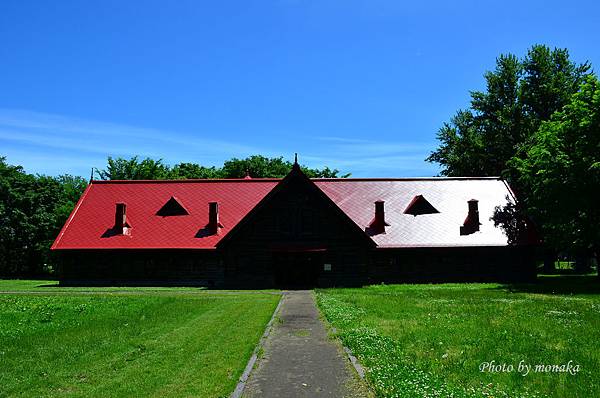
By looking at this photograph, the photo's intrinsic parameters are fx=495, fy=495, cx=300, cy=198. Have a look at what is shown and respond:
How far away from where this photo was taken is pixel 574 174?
33750mm

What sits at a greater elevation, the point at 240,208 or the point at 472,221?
the point at 240,208

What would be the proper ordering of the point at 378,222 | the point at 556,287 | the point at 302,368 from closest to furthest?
1. the point at 302,368
2. the point at 556,287
3. the point at 378,222

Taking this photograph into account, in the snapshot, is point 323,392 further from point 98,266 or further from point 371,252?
point 98,266

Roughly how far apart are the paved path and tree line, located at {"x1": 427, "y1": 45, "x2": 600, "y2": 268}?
25721mm

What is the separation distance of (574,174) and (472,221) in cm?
895

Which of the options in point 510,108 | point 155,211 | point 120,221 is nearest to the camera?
point 120,221

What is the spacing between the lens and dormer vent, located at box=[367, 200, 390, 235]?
4019cm

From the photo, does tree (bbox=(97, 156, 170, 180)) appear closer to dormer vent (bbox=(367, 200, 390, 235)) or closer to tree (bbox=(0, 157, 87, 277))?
tree (bbox=(0, 157, 87, 277))

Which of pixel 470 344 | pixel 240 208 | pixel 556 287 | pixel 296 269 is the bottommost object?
pixel 556 287

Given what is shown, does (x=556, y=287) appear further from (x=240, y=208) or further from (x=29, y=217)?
(x=29, y=217)

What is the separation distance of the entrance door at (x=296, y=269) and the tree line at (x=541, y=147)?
1613 cm

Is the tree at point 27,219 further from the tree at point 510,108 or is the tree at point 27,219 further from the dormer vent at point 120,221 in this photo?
the tree at point 510,108

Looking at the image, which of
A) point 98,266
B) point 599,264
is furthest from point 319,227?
point 599,264

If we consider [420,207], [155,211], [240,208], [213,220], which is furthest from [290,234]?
[155,211]
